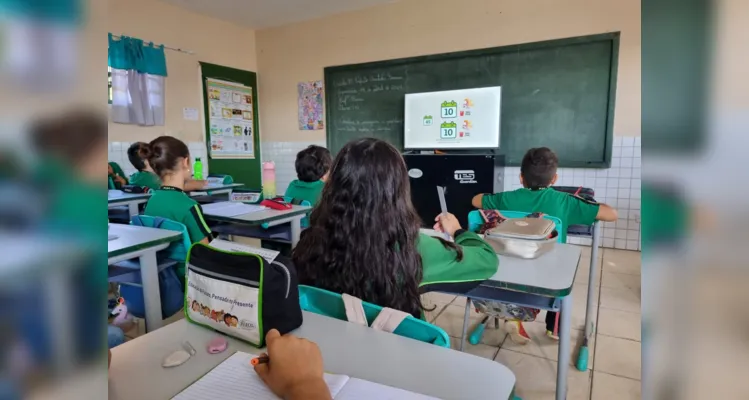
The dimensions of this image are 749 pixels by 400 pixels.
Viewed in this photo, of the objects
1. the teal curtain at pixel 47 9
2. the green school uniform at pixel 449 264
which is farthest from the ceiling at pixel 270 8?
the teal curtain at pixel 47 9

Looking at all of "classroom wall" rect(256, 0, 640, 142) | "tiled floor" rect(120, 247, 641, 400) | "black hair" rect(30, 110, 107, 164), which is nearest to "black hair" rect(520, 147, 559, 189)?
"tiled floor" rect(120, 247, 641, 400)

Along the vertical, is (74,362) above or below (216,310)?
above

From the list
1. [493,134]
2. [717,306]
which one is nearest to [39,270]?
[717,306]

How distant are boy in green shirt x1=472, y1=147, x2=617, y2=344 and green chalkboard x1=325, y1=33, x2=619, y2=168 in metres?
1.96

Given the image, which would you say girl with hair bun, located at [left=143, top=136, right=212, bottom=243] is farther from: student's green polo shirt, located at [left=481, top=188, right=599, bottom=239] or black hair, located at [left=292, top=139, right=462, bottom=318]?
student's green polo shirt, located at [left=481, top=188, right=599, bottom=239]

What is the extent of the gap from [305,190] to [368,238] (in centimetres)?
189

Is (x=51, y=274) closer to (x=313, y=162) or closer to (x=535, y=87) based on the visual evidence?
(x=313, y=162)

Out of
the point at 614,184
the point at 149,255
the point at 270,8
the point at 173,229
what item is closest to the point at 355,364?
the point at 149,255

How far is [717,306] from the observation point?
0.16 meters

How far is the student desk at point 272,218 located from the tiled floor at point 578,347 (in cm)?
99

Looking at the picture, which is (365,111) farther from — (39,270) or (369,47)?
(39,270)

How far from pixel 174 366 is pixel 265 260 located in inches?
9.6

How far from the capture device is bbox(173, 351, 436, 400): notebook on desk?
24.7 inches

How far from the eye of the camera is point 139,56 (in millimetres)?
4434
